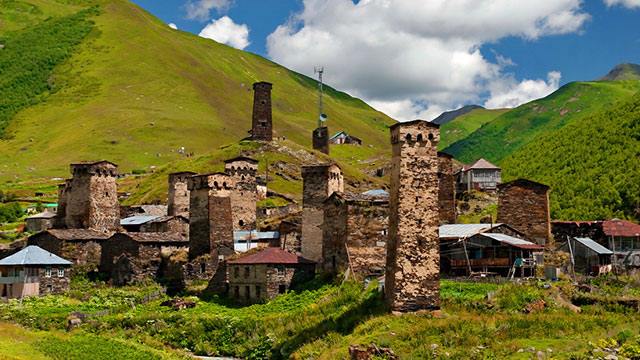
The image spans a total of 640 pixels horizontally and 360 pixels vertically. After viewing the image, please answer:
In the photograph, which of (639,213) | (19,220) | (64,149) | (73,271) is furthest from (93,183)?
(64,149)

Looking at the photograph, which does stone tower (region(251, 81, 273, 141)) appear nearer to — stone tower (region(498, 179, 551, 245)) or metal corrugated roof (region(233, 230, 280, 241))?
metal corrugated roof (region(233, 230, 280, 241))

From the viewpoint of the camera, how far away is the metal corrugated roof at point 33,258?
56656 millimetres

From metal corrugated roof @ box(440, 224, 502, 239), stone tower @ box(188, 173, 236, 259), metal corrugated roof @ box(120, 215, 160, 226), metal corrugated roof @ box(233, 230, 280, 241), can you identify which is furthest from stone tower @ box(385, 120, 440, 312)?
metal corrugated roof @ box(120, 215, 160, 226)

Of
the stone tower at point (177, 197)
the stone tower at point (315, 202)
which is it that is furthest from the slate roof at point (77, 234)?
the stone tower at point (315, 202)

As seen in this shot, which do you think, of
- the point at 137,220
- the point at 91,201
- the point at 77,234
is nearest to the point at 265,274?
the point at 77,234

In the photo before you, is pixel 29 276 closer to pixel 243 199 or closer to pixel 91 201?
pixel 91 201

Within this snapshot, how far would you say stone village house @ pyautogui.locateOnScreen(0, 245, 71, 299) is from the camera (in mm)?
56844

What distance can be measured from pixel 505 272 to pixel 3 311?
3239 centimetres

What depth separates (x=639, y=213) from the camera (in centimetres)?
6919

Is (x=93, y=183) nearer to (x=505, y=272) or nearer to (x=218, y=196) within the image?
(x=218, y=196)

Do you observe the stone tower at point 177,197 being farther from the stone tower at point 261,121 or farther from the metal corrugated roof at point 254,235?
the stone tower at point 261,121

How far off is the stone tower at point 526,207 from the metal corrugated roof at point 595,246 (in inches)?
89.8

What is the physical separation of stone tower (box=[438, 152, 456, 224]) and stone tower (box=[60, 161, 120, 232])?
31937 millimetres

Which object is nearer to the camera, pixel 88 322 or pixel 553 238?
pixel 88 322
